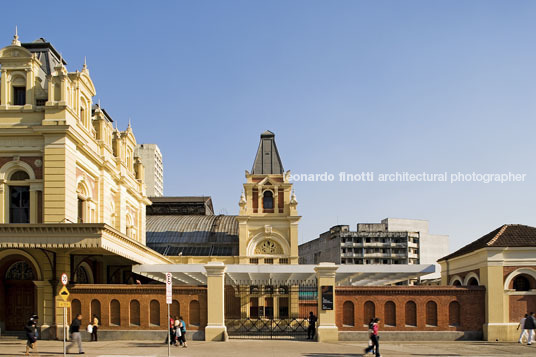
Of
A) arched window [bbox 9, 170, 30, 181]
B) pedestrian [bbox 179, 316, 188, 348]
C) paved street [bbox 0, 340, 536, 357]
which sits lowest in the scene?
paved street [bbox 0, 340, 536, 357]

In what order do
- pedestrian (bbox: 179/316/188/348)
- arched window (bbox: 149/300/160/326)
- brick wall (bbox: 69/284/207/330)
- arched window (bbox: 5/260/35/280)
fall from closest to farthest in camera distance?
pedestrian (bbox: 179/316/188/348)
brick wall (bbox: 69/284/207/330)
arched window (bbox: 149/300/160/326)
arched window (bbox: 5/260/35/280)

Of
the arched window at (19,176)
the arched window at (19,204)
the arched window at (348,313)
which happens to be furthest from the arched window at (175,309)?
the arched window at (19,176)

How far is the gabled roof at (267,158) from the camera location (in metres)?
60.9

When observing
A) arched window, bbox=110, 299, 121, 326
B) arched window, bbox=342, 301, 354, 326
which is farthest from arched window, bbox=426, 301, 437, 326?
arched window, bbox=110, 299, 121, 326

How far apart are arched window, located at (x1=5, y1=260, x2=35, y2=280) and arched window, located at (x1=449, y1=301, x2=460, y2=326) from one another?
2187 centimetres

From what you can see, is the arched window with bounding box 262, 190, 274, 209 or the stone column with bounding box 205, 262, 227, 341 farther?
the arched window with bounding box 262, 190, 274, 209

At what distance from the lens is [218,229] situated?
67688mm

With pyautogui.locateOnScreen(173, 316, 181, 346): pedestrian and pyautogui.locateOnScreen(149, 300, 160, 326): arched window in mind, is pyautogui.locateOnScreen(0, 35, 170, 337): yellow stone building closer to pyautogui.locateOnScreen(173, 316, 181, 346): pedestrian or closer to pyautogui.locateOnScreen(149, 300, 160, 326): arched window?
pyautogui.locateOnScreen(149, 300, 160, 326): arched window

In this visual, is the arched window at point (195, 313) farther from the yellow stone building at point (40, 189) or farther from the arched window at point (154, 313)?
the yellow stone building at point (40, 189)

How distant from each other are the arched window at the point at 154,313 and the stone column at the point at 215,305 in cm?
265

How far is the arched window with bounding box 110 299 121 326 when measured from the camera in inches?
1241

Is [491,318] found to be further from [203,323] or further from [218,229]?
[218,229]

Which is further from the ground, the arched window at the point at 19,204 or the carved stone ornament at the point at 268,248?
the arched window at the point at 19,204

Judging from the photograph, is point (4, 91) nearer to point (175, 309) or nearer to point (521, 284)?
point (175, 309)
